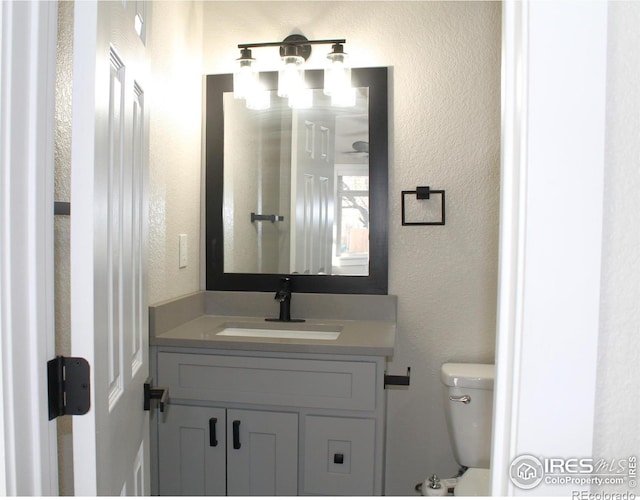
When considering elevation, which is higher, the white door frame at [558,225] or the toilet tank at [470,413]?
the white door frame at [558,225]

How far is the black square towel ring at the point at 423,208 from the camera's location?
6.29ft

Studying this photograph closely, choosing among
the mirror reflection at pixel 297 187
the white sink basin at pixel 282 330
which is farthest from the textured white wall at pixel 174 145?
the white sink basin at pixel 282 330

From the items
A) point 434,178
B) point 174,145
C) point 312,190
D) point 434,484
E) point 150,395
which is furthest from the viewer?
point 312,190

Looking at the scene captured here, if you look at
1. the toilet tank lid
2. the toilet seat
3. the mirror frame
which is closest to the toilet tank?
the toilet tank lid

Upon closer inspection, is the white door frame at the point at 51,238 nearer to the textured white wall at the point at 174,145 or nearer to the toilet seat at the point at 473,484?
the textured white wall at the point at 174,145

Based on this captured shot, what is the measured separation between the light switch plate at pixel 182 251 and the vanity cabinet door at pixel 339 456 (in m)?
0.82

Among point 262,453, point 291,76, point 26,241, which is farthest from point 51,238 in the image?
point 291,76

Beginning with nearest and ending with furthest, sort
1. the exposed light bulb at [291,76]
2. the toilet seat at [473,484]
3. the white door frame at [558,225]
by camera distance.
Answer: the white door frame at [558,225]
the toilet seat at [473,484]
the exposed light bulb at [291,76]

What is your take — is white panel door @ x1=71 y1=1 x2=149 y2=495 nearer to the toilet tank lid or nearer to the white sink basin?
the white sink basin

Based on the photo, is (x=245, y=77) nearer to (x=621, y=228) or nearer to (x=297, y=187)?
(x=297, y=187)

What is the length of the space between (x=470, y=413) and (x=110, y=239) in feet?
4.83

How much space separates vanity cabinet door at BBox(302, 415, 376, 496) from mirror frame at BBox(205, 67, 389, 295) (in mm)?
606

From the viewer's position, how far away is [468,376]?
173cm

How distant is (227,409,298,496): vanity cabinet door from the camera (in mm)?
1567
